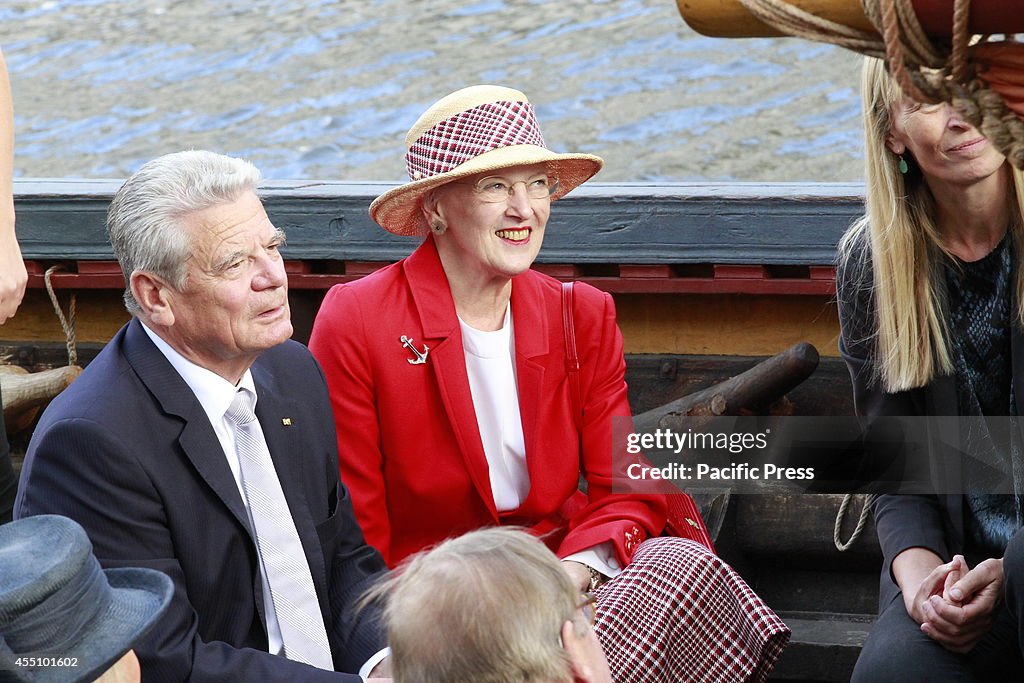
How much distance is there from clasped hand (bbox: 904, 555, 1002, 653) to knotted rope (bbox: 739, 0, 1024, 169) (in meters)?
1.29

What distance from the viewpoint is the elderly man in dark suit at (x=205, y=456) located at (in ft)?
6.98

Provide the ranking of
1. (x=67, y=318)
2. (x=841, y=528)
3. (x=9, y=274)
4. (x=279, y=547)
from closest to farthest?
(x=9, y=274), (x=279, y=547), (x=841, y=528), (x=67, y=318)

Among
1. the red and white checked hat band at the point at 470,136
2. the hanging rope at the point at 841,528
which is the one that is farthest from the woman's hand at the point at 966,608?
the red and white checked hat band at the point at 470,136

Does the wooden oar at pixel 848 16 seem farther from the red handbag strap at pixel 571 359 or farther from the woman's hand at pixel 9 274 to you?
the red handbag strap at pixel 571 359

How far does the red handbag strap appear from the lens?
2.83 meters

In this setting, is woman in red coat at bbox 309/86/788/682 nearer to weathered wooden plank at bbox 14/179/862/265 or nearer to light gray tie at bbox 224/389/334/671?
light gray tie at bbox 224/389/334/671

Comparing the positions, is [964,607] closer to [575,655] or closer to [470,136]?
[575,655]

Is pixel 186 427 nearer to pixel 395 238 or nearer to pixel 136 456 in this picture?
pixel 136 456

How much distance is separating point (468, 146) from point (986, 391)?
1061 millimetres

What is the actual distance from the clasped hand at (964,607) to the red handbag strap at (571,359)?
2.68ft

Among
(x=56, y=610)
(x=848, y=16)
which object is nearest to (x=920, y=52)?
(x=848, y=16)

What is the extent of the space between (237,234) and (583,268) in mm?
1557

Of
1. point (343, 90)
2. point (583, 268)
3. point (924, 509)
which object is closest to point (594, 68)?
point (343, 90)

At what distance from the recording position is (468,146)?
107 inches
